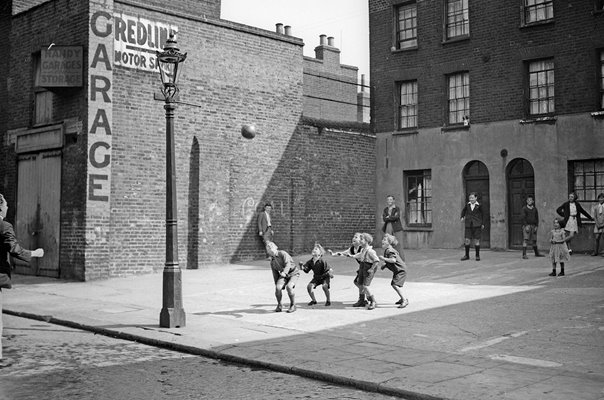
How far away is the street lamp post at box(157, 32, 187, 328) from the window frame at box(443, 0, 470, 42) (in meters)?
14.6

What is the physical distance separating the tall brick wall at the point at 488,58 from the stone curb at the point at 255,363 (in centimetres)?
1572

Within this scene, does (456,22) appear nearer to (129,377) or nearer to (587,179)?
(587,179)

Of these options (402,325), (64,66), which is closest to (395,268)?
(402,325)

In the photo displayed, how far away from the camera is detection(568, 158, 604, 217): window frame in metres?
19.4

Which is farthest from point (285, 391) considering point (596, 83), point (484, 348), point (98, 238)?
point (596, 83)

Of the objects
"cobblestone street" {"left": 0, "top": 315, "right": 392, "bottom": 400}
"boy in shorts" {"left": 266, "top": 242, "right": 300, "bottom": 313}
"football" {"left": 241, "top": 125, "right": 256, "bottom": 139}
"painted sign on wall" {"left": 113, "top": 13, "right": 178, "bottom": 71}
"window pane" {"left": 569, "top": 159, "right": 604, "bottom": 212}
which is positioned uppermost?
"painted sign on wall" {"left": 113, "top": 13, "right": 178, "bottom": 71}

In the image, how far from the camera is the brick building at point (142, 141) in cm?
A: 1664

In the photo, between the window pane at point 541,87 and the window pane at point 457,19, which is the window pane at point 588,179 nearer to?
the window pane at point 541,87

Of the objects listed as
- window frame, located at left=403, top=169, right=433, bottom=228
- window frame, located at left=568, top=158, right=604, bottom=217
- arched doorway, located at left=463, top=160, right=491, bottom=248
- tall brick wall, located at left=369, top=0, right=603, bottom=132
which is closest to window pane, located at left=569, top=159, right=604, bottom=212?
window frame, located at left=568, top=158, right=604, bottom=217

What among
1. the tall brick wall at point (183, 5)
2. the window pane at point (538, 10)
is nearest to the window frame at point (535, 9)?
the window pane at point (538, 10)

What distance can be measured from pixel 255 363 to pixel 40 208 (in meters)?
12.6

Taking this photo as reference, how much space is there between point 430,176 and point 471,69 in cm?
400

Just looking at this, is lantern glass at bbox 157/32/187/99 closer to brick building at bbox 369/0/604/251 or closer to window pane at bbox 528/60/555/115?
brick building at bbox 369/0/604/251

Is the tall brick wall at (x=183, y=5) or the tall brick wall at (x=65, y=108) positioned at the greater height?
the tall brick wall at (x=183, y=5)
